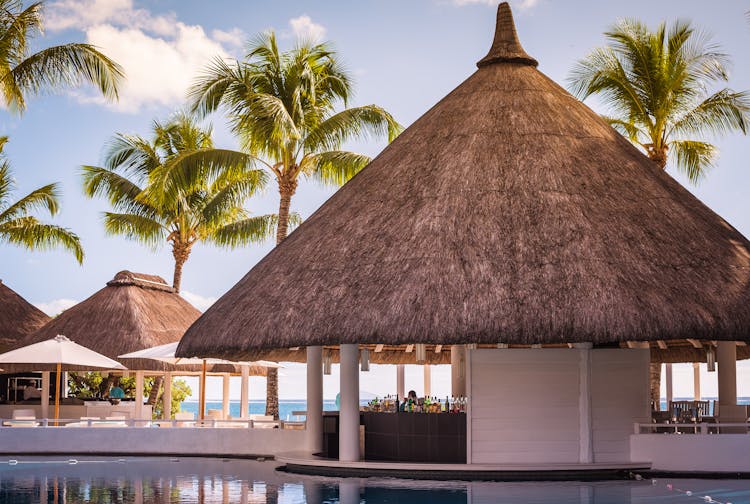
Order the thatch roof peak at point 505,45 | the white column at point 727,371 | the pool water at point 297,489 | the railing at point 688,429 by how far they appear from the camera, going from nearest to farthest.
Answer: the pool water at point 297,489, the railing at point 688,429, the white column at point 727,371, the thatch roof peak at point 505,45

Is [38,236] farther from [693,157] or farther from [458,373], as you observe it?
[693,157]

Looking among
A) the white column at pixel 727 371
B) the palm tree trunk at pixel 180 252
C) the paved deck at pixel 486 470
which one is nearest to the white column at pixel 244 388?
the palm tree trunk at pixel 180 252

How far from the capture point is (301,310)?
16953mm

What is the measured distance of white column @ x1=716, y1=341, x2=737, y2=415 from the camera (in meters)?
19.5

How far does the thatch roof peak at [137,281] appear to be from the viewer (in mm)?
30141

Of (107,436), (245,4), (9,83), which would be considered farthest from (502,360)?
(245,4)

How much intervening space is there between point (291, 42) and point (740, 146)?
32.4 meters

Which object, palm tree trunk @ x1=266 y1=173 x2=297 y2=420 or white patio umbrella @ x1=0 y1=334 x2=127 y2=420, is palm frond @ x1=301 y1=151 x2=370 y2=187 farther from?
white patio umbrella @ x1=0 y1=334 x2=127 y2=420

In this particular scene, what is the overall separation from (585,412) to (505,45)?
8.42 m

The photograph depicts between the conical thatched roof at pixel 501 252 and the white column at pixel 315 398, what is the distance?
1914 millimetres

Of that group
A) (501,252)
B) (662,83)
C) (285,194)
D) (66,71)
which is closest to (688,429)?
(501,252)

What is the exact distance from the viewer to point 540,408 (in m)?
16.8

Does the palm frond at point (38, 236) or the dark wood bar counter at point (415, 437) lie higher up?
the palm frond at point (38, 236)

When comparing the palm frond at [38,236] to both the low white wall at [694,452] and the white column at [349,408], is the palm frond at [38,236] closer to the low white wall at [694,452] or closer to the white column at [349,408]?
the white column at [349,408]
